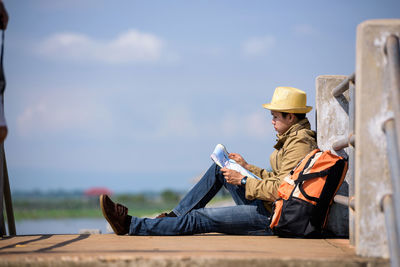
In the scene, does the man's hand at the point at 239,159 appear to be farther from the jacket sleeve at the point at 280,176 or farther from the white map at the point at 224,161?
the jacket sleeve at the point at 280,176

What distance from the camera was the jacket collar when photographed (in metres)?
4.21

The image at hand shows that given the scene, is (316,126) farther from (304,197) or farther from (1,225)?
(1,225)

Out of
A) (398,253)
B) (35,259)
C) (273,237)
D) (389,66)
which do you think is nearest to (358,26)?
(389,66)

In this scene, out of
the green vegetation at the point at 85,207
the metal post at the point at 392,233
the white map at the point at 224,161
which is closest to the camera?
the metal post at the point at 392,233

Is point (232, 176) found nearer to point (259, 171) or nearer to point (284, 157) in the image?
point (284, 157)

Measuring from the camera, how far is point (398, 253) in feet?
8.50

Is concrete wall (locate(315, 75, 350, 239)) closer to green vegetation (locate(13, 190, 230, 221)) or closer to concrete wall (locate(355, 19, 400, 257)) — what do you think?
concrete wall (locate(355, 19, 400, 257))

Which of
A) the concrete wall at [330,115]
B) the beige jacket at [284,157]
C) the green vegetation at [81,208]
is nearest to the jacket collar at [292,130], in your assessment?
the beige jacket at [284,157]

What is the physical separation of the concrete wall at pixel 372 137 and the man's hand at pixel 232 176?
1.39m

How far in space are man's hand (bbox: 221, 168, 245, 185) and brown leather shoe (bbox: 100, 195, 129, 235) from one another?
0.82m

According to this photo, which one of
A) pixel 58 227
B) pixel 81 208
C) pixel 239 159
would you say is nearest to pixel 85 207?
pixel 81 208

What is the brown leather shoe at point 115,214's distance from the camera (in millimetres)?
4043

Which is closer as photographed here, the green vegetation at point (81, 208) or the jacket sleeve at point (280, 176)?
the jacket sleeve at point (280, 176)

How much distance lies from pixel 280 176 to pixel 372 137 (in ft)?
4.01
